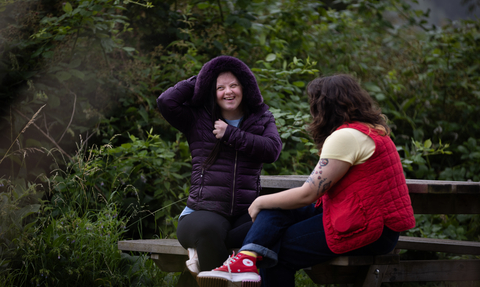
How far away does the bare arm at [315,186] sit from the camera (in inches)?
72.9

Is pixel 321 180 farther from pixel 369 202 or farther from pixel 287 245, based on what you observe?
pixel 287 245

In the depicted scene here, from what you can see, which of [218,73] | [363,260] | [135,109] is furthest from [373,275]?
[135,109]

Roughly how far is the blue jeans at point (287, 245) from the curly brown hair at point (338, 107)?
1.41ft

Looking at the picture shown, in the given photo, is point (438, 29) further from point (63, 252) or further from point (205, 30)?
point (63, 252)

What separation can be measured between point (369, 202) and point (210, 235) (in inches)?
31.6

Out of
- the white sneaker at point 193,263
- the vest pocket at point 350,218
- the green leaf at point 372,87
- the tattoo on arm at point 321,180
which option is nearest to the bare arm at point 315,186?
the tattoo on arm at point 321,180

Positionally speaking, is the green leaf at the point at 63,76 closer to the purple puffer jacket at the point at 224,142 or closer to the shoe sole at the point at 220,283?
the purple puffer jacket at the point at 224,142

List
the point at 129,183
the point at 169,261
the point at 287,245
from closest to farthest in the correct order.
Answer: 1. the point at 287,245
2. the point at 169,261
3. the point at 129,183

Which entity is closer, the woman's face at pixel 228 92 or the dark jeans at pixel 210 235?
the dark jeans at pixel 210 235

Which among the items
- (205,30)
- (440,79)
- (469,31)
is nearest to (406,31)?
(469,31)

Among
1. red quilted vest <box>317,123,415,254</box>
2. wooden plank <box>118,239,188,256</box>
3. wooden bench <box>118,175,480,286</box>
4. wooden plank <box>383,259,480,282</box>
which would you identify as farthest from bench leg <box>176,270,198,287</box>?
wooden plank <box>383,259,480,282</box>

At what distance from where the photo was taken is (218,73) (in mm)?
2504

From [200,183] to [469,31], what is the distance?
516cm

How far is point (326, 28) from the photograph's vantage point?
528 cm
